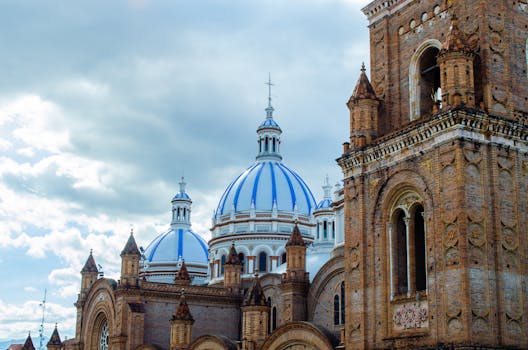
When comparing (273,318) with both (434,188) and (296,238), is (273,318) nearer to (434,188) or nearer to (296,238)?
(296,238)

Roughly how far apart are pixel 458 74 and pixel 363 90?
493cm

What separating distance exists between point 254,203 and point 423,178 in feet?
125

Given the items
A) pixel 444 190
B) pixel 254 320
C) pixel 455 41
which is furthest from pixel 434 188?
pixel 254 320

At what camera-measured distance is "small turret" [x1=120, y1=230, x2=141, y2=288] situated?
49156 mm

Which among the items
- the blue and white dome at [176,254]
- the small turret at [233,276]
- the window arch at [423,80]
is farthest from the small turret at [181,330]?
the blue and white dome at [176,254]

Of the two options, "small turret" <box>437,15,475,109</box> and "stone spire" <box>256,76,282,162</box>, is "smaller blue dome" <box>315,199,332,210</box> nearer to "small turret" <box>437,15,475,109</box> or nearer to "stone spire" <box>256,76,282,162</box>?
"stone spire" <box>256,76,282,162</box>

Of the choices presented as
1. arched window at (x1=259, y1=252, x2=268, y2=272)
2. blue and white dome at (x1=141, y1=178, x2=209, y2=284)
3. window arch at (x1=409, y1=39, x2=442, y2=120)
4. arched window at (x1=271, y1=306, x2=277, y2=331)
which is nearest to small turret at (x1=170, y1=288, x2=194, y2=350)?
arched window at (x1=271, y1=306, x2=277, y2=331)

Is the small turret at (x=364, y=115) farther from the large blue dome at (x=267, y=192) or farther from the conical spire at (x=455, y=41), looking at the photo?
the large blue dome at (x=267, y=192)

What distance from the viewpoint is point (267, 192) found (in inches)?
2564

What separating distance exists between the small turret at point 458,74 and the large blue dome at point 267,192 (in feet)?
128

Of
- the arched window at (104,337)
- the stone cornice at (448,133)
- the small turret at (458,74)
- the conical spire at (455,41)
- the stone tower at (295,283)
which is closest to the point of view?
the stone cornice at (448,133)

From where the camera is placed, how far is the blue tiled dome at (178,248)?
2936 inches

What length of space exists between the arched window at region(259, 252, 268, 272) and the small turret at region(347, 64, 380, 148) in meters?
33.4

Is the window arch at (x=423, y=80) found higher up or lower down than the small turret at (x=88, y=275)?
higher up
